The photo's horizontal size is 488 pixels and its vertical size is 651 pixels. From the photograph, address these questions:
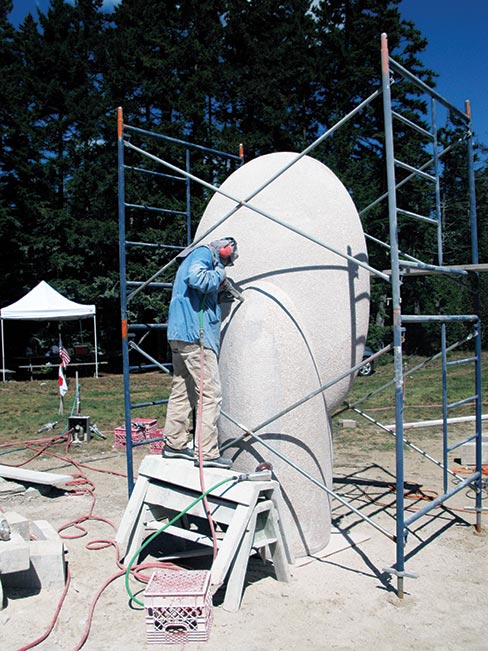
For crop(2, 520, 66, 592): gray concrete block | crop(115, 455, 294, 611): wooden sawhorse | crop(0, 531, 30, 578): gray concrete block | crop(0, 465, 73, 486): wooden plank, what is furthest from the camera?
crop(0, 465, 73, 486): wooden plank

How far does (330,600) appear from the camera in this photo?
4.30m

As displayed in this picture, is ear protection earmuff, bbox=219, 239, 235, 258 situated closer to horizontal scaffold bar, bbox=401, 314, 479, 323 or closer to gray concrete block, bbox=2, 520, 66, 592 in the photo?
horizontal scaffold bar, bbox=401, 314, 479, 323

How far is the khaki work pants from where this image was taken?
192 inches

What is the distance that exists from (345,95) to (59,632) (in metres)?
27.3

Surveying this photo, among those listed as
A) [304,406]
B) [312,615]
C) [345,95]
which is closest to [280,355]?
[304,406]

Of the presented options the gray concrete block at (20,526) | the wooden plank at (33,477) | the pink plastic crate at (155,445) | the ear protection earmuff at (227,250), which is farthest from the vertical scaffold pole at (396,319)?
the pink plastic crate at (155,445)

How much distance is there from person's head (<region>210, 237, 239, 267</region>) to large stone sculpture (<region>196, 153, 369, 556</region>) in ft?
0.78

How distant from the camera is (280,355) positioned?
4.97 metres

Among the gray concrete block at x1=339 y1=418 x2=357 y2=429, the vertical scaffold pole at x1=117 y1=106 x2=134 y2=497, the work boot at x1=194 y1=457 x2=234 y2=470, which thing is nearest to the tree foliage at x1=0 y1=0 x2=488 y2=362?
the gray concrete block at x1=339 y1=418 x2=357 y2=429

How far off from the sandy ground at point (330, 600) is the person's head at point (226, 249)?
2425 millimetres

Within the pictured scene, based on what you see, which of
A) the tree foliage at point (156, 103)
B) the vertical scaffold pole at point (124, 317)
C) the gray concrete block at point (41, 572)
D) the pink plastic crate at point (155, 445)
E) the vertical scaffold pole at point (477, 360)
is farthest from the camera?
the tree foliage at point (156, 103)

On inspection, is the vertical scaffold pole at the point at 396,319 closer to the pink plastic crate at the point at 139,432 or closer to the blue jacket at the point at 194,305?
the blue jacket at the point at 194,305

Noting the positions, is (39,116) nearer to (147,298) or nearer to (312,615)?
(147,298)

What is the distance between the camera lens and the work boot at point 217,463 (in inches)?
189
